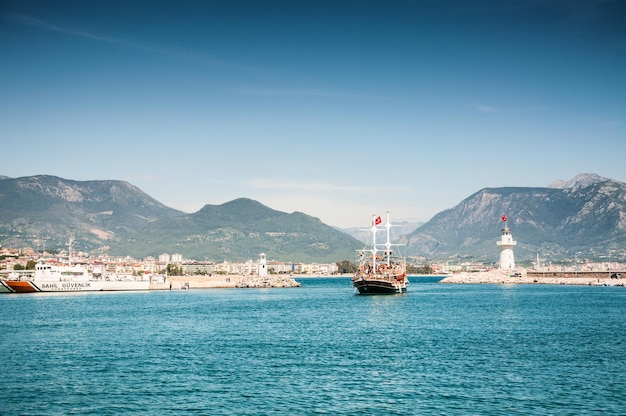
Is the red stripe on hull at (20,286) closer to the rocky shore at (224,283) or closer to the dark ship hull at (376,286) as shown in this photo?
the rocky shore at (224,283)

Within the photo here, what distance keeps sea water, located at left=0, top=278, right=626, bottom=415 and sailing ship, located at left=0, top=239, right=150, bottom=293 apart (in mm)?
58957

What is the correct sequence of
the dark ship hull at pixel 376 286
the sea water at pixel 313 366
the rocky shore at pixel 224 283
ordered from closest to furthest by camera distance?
the sea water at pixel 313 366, the dark ship hull at pixel 376 286, the rocky shore at pixel 224 283

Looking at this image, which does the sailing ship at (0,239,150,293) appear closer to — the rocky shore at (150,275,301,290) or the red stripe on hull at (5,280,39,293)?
the red stripe on hull at (5,280,39,293)

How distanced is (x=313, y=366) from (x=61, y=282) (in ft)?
338

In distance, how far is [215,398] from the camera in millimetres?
29766

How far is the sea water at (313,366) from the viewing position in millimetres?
28469

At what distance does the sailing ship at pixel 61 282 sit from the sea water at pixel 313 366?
58957mm

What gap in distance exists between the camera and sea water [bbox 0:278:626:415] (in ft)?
93.4

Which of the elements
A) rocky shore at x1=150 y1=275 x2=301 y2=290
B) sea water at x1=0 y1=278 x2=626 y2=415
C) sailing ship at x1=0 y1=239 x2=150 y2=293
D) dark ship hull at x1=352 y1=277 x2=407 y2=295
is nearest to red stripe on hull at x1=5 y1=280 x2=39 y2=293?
sailing ship at x1=0 y1=239 x2=150 y2=293

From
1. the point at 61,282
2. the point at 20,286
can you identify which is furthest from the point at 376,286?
the point at 20,286

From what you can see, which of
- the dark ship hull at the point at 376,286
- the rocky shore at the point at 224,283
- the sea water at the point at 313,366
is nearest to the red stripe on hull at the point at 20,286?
the rocky shore at the point at 224,283

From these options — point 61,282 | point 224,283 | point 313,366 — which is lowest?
point 313,366

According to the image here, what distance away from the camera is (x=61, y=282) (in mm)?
127625

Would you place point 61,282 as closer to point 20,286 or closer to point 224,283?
point 20,286
